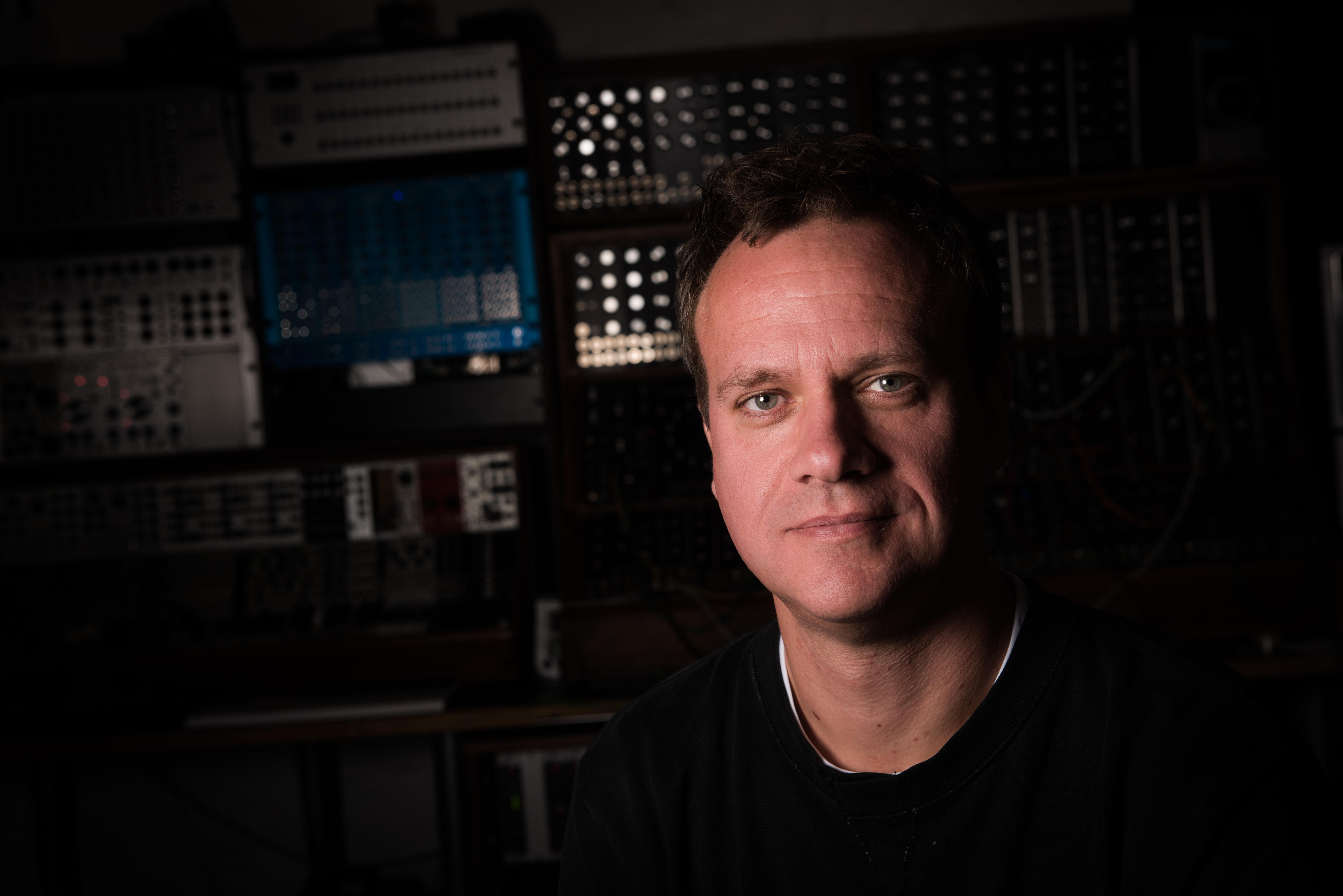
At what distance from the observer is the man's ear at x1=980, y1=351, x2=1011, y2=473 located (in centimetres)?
117

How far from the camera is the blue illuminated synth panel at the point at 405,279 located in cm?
261

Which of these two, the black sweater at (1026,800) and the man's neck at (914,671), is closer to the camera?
the black sweater at (1026,800)

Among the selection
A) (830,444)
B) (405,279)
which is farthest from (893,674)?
(405,279)

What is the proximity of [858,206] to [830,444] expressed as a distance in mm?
323

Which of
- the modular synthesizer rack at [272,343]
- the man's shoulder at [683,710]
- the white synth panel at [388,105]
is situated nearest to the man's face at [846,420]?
the man's shoulder at [683,710]

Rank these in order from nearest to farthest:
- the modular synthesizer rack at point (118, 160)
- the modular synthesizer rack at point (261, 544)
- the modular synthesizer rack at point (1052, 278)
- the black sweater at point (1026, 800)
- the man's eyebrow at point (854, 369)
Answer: the black sweater at point (1026, 800), the man's eyebrow at point (854, 369), the modular synthesizer rack at point (1052, 278), the modular synthesizer rack at point (261, 544), the modular synthesizer rack at point (118, 160)

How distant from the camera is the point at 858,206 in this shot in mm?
1104

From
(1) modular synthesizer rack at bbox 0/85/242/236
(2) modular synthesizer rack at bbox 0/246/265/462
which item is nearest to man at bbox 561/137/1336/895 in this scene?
(2) modular synthesizer rack at bbox 0/246/265/462

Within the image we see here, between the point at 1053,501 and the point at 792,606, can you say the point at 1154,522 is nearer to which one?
the point at 1053,501

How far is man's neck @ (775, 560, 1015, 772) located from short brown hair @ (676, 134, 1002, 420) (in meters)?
0.31

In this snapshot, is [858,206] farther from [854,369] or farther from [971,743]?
[971,743]

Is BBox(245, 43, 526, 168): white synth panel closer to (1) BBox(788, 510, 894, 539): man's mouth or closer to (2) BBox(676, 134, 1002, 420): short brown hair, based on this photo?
(2) BBox(676, 134, 1002, 420): short brown hair

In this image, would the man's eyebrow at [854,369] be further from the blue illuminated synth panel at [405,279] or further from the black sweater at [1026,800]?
the blue illuminated synth panel at [405,279]

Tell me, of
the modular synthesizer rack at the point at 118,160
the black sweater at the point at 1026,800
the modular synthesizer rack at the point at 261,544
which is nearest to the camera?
the black sweater at the point at 1026,800
